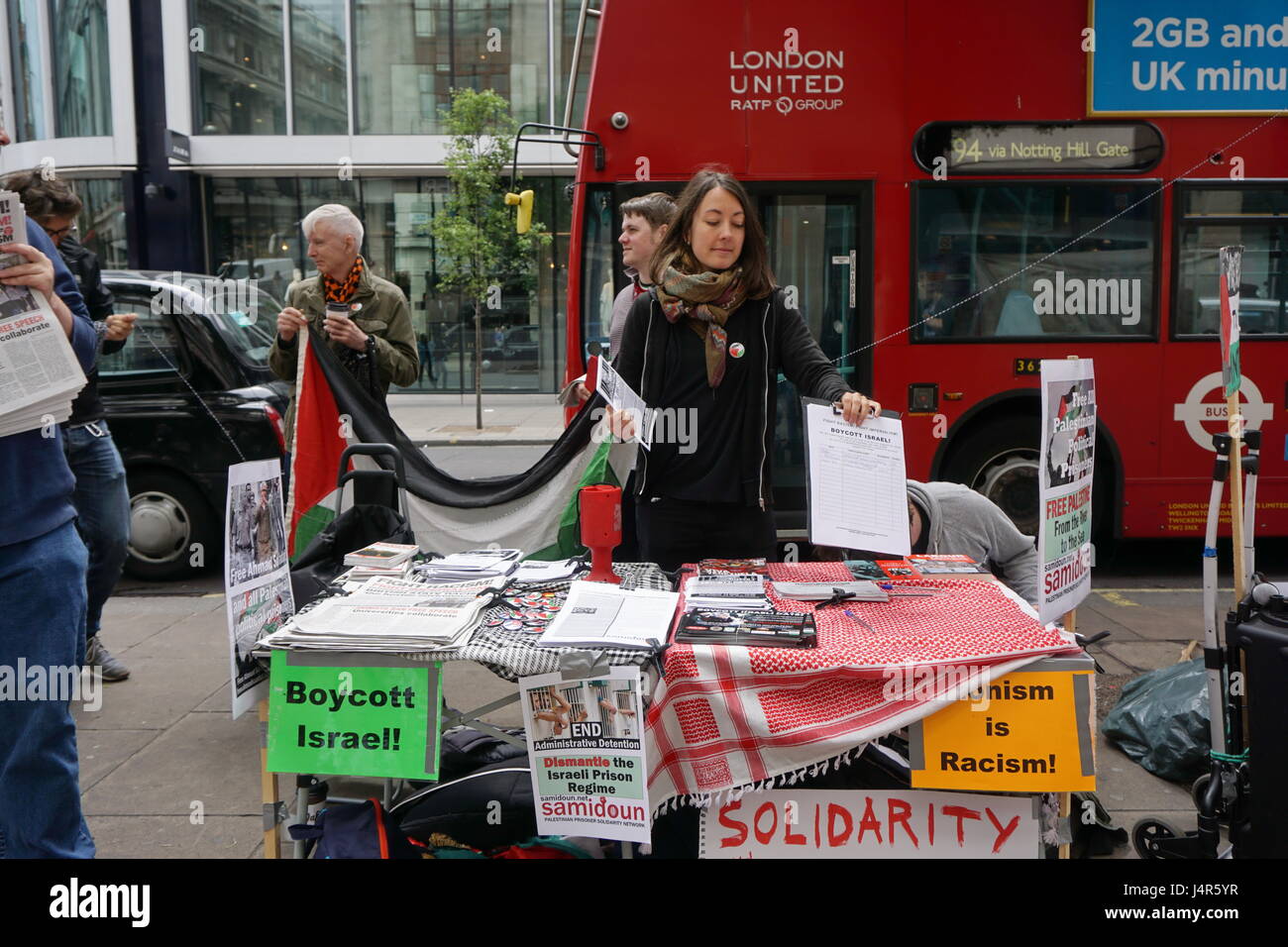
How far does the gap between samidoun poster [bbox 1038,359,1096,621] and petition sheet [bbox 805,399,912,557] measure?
0.54 meters

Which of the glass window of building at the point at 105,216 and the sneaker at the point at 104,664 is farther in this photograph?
the glass window of building at the point at 105,216

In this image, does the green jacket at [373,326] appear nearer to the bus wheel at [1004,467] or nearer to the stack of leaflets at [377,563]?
the stack of leaflets at [377,563]

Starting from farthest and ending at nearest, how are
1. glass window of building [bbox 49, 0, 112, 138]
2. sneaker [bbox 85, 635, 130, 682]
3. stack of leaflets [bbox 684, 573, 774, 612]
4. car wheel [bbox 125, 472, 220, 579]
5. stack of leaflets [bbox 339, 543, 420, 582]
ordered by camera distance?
glass window of building [bbox 49, 0, 112, 138], car wheel [bbox 125, 472, 220, 579], sneaker [bbox 85, 635, 130, 682], stack of leaflets [bbox 339, 543, 420, 582], stack of leaflets [bbox 684, 573, 774, 612]

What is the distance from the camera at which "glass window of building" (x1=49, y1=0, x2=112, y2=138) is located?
60.3 feet

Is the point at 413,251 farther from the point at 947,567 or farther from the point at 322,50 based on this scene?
the point at 947,567

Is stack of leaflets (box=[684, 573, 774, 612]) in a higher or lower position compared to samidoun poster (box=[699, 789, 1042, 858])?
higher

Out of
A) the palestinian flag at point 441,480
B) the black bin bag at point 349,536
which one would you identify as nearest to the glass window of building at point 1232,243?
the palestinian flag at point 441,480

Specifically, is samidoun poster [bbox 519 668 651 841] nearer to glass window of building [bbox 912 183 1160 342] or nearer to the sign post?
the sign post

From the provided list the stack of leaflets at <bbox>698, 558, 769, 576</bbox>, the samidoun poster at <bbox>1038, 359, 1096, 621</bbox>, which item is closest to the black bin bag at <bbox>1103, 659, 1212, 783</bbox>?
the samidoun poster at <bbox>1038, 359, 1096, 621</bbox>

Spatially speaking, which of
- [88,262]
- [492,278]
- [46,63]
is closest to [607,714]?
[88,262]

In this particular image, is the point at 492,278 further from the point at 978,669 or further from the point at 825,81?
the point at 978,669

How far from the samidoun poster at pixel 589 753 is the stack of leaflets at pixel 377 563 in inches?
33.8

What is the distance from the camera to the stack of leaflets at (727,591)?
312 centimetres
